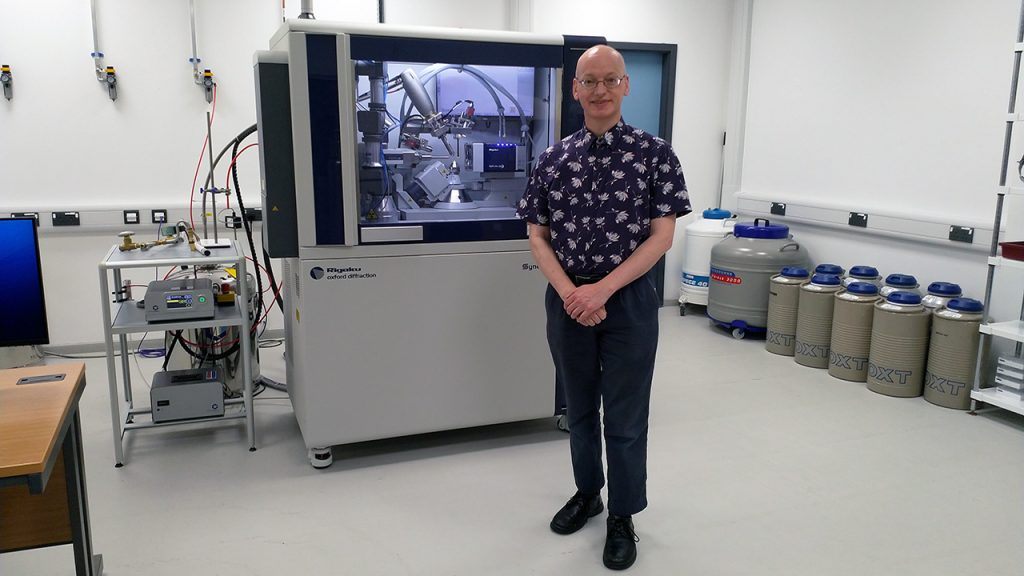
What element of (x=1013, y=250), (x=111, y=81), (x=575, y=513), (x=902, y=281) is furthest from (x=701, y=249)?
(x=111, y=81)

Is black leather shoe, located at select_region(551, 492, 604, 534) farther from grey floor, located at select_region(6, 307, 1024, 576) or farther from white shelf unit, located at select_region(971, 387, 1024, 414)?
white shelf unit, located at select_region(971, 387, 1024, 414)

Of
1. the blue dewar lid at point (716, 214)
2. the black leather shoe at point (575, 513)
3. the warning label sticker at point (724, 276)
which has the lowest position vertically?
the black leather shoe at point (575, 513)

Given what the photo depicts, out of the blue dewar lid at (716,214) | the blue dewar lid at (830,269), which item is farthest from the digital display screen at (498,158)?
the blue dewar lid at (716,214)

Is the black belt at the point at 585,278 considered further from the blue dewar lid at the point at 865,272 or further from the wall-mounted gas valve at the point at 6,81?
the wall-mounted gas valve at the point at 6,81

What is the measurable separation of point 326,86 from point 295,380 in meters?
1.20

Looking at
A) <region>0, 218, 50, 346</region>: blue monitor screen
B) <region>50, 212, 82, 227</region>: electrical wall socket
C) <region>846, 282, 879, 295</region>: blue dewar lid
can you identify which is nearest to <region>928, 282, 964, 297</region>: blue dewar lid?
<region>846, 282, 879, 295</region>: blue dewar lid

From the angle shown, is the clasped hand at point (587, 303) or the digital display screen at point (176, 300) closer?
the clasped hand at point (587, 303)

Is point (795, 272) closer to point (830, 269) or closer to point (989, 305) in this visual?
point (830, 269)

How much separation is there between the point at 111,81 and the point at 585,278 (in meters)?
3.16

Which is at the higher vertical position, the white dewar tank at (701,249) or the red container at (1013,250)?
the red container at (1013,250)

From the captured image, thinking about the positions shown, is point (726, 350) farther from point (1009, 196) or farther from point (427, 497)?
point (427, 497)

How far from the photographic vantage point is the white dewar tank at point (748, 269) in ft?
15.0

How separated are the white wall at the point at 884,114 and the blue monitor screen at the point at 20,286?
13.5 feet

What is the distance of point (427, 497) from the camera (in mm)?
2635
